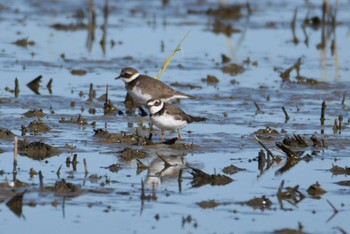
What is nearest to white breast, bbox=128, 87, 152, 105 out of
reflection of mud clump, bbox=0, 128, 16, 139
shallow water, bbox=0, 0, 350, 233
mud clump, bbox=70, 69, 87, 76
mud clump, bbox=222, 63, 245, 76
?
shallow water, bbox=0, 0, 350, 233

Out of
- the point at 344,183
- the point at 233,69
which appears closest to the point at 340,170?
the point at 344,183

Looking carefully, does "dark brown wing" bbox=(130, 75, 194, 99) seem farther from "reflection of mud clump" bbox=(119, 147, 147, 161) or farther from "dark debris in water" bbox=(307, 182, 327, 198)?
"dark debris in water" bbox=(307, 182, 327, 198)

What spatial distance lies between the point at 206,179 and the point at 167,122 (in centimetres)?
230

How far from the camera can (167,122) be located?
13.5 m

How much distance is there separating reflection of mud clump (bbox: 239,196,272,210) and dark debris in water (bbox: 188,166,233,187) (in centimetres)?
91

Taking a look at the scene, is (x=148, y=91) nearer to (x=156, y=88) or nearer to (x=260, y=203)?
(x=156, y=88)

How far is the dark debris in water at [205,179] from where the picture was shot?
36.9 ft

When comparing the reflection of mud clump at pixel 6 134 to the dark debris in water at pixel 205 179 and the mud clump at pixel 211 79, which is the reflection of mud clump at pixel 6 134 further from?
the mud clump at pixel 211 79

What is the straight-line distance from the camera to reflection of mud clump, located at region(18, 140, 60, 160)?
12328mm

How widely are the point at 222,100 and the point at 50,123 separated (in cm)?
362

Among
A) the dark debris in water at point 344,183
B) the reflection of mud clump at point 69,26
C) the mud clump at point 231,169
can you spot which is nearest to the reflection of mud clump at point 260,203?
the dark debris in water at point 344,183

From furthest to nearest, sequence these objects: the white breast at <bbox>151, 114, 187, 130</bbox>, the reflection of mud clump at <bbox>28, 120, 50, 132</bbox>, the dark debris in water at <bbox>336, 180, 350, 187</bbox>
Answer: the reflection of mud clump at <bbox>28, 120, 50, 132</bbox> → the white breast at <bbox>151, 114, 187, 130</bbox> → the dark debris in water at <bbox>336, 180, 350, 187</bbox>

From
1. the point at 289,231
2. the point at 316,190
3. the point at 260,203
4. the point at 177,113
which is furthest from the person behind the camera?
the point at 177,113

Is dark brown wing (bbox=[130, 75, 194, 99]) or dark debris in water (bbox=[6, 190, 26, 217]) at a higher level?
dark brown wing (bbox=[130, 75, 194, 99])
